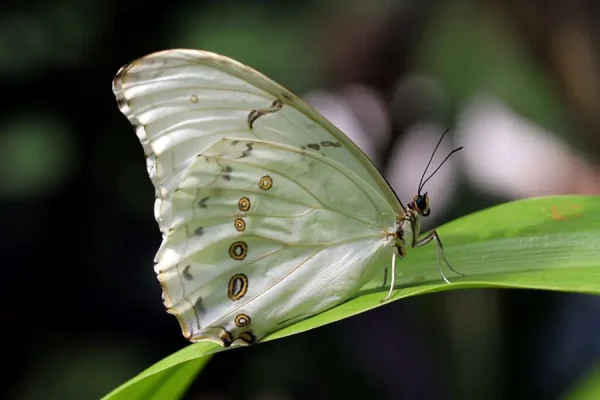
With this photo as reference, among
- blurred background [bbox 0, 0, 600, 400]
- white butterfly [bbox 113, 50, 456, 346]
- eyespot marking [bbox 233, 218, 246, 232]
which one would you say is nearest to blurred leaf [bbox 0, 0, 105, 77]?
blurred background [bbox 0, 0, 600, 400]

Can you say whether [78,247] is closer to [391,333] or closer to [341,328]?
[341,328]

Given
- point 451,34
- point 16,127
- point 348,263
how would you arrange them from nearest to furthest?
point 348,263
point 16,127
point 451,34

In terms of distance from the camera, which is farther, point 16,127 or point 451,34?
point 451,34

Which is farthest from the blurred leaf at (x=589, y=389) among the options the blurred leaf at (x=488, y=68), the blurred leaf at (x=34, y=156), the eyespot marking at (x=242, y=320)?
the blurred leaf at (x=34, y=156)

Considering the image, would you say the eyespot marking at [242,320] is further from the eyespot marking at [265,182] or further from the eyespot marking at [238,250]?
the eyespot marking at [265,182]

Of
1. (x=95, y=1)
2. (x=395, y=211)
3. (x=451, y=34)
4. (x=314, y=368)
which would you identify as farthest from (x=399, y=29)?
(x=395, y=211)
